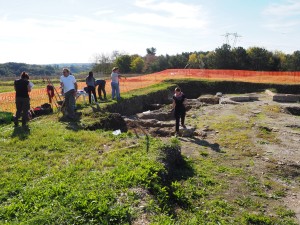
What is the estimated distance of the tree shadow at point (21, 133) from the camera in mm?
10102

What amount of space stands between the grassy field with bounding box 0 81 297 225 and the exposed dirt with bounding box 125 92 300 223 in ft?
1.49

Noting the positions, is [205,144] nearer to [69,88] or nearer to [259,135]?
[259,135]

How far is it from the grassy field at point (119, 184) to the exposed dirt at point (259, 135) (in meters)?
0.45

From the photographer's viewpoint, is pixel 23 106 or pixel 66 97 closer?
pixel 23 106

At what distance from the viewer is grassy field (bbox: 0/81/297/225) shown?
562 centimetres

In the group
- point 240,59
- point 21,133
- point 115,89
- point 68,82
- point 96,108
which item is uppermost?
point 240,59

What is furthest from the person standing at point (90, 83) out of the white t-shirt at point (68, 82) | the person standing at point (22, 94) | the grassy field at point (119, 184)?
the grassy field at point (119, 184)

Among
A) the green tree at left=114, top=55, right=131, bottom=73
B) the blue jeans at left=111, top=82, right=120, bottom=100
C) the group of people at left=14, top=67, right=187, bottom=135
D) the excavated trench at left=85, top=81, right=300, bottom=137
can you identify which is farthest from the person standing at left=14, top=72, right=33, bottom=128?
the green tree at left=114, top=55, right=131, bottom=73

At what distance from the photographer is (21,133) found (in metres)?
10.5

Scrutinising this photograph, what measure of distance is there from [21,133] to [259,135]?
9401 mm

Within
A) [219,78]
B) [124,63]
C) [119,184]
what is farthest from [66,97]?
[124,63]

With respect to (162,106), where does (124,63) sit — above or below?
above

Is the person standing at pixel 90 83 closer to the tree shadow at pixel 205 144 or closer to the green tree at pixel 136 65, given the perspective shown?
the tree shadow at pixel 205 144

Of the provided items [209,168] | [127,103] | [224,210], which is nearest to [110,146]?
[209,168]
